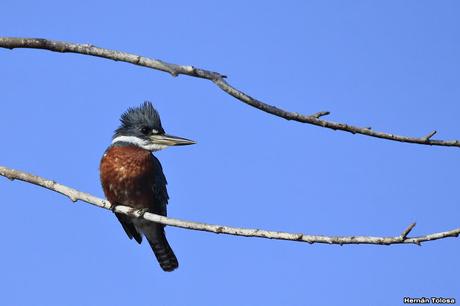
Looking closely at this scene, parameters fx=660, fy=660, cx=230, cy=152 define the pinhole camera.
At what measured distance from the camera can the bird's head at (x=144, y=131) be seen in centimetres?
677

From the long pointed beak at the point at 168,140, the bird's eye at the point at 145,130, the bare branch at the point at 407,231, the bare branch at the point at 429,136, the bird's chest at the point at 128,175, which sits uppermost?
the bird's eye at the point at 145,130

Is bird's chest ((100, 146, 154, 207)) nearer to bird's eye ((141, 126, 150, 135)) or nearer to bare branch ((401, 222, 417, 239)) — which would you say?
bird's eye ((141, 126, 150, 135))

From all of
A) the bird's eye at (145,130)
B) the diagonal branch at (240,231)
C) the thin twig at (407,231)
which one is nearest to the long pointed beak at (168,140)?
the bird's eye at (145,130)

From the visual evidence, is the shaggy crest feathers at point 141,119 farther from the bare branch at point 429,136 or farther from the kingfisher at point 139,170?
the bare branch at point 429,136

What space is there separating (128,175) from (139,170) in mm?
133

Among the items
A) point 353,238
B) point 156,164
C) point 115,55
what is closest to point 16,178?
point 115,55

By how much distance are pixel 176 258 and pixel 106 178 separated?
1.42 meters

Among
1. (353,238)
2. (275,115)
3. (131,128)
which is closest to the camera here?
(275,115)

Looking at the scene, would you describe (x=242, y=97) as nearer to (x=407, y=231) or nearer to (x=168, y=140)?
(x=407, y=231)

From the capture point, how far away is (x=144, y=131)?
6910 millimetres

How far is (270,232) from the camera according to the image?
365 centimetres

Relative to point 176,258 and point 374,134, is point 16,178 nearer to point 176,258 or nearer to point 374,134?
point 374,134

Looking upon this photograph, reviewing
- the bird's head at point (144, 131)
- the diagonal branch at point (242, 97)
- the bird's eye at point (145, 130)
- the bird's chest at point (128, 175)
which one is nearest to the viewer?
the diagonal branch at point (242, 97)

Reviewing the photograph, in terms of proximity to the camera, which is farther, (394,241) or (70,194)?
(70,194)
